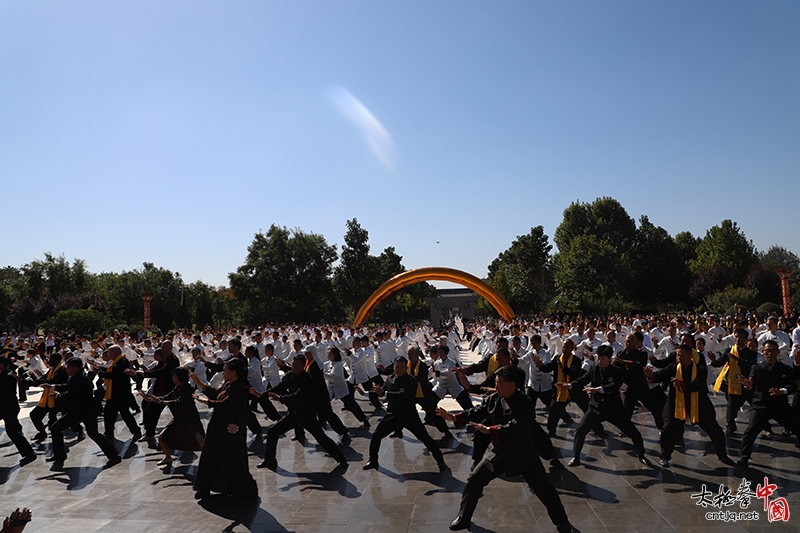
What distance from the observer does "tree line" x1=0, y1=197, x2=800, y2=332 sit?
155ft

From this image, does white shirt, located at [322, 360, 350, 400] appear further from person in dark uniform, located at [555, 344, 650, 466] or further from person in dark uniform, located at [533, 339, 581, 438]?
person in dark uniform, located at [555, 344, 650, 466]

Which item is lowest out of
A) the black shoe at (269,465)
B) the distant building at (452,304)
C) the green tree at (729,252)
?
the black shoe at (269,465)

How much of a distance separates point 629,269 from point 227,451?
5157cm

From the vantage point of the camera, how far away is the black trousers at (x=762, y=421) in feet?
22.7

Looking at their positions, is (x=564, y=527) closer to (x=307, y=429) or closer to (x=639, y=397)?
(x=639, y=397)

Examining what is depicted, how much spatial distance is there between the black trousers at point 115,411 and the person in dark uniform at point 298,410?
2.89 metres

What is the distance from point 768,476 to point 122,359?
376 inches

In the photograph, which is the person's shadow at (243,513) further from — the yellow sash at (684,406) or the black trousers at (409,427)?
the yellow sash at (684,406)

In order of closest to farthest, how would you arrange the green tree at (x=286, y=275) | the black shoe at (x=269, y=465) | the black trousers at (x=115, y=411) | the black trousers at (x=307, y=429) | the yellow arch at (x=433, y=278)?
1. the black trousers at (x=307, y=429)
2. the black shoe at (x=269, y=465)
3. the black trousers at (x=115, y=411)
4. the yellow arch at (x=433, y=278)
5. the green tree at (x=286, y=275)

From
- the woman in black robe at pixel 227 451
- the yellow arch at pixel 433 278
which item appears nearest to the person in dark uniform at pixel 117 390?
the woman in black robe at pixel 227 451

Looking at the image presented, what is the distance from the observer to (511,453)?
4945mm

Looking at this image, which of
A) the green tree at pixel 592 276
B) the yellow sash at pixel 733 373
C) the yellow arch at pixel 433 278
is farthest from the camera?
the green tree at pixel 592 276

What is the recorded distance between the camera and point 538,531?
5188 mm

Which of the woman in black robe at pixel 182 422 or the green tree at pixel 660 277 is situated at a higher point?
the green tree at pixel 660 277
